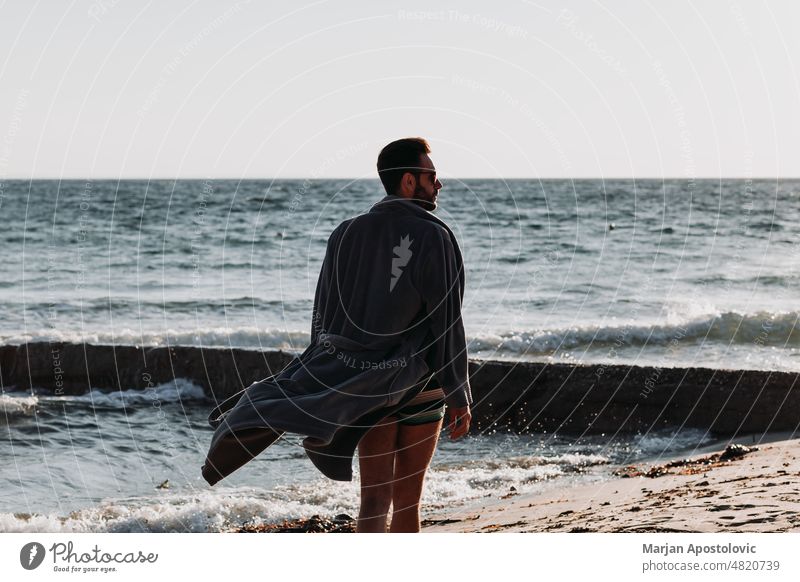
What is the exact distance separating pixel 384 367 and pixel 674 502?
3.01m

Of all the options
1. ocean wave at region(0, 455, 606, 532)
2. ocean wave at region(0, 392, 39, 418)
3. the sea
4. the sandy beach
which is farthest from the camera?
ocean wave at region(0, 392, 39, 418)

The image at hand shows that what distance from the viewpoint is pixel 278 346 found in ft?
45.7

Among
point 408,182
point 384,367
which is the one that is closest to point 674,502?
point 384,367

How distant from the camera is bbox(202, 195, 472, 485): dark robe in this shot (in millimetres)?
3846

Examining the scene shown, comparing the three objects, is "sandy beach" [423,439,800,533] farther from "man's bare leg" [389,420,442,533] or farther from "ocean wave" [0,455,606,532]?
"man's bare leg" [389,420,442,533]

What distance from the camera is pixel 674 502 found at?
595cm

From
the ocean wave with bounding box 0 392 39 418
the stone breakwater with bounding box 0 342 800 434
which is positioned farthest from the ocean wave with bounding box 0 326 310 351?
the ocean wave with bounding box 0 392 39 418
